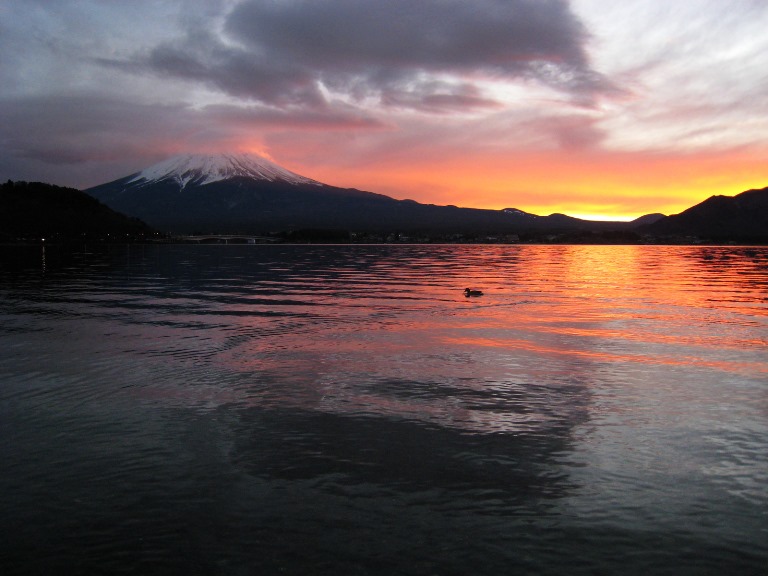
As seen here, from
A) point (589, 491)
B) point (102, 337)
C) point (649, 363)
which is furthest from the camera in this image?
point (102, 337)

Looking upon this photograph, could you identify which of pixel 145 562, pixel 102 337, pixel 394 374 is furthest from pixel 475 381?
pixel 102 337

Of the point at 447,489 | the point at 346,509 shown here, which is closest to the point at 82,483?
the point at 346,509

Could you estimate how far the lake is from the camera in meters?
7.63

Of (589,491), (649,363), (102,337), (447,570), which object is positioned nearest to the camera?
(447,570)

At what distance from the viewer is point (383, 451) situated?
10812mm

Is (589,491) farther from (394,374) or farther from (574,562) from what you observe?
(394,374)

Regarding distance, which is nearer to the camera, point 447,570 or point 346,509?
point 447,570

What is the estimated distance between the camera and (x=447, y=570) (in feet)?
23.6

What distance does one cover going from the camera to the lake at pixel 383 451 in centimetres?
763

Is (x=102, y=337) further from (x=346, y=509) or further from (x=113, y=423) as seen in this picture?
(x=346, y=509)

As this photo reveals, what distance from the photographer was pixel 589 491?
924 cm

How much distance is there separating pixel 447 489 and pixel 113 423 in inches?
278

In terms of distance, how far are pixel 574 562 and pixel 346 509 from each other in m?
3.09

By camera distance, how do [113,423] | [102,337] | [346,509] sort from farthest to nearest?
[102,337]
[113,423]
[346,509]
